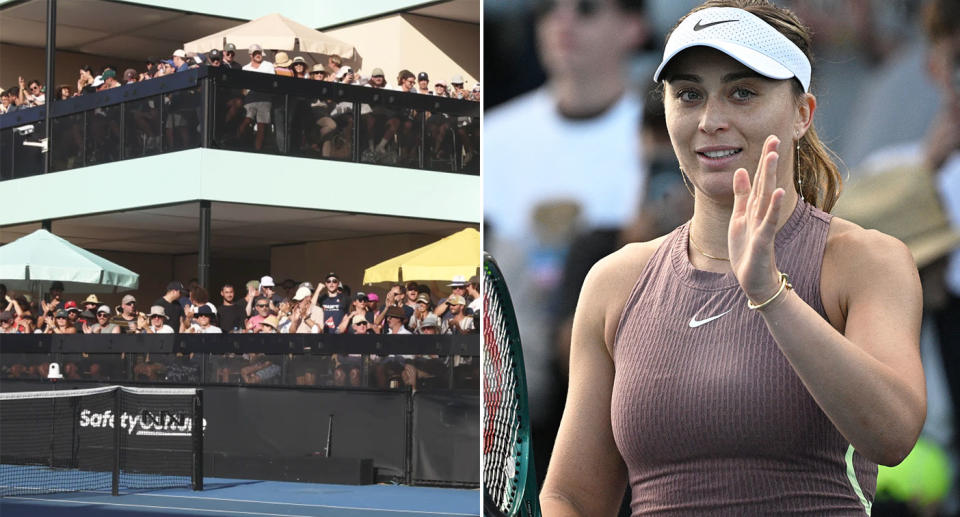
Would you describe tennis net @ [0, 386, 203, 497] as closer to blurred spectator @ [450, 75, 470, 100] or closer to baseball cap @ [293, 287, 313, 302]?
baseball cap @ [293, 287, 313, 302]

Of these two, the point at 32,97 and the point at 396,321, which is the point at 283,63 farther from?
the point at 396,321

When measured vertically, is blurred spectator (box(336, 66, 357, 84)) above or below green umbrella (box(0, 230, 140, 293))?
above

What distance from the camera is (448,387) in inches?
541

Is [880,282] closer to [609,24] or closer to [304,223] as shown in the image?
[609,24]

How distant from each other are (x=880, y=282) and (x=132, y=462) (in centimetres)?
1364

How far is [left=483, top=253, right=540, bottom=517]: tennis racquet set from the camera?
2613mm

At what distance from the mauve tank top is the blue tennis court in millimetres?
9688

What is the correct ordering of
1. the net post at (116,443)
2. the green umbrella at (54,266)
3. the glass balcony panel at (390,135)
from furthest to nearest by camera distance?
the glass balcony panel at (390,135), the green umbrella at (54,266), the net post at (116,443)

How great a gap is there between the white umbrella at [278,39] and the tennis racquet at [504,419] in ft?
64.5

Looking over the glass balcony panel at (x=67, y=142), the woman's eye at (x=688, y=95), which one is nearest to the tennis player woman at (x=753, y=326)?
the woman's eye at (x=688, y=95)

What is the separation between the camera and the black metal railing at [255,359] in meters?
13.9

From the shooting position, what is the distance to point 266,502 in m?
13.1

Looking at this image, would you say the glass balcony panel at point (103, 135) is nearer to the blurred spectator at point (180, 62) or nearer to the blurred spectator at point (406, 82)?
the blurred spectator at point (180, 62)

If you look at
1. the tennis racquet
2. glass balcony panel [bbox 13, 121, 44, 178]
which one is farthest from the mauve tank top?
glass balcony panel [bbox 13, 121, 44, 178]
